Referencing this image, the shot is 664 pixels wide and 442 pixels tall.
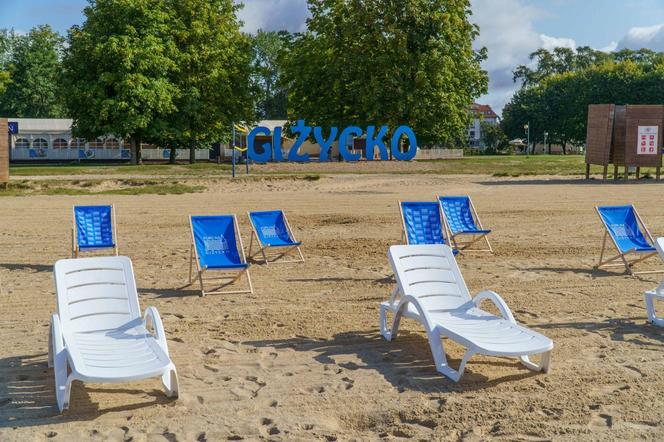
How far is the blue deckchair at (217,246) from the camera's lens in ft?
30.7

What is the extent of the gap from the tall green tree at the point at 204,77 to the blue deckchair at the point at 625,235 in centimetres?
3104

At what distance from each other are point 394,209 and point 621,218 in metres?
7.30

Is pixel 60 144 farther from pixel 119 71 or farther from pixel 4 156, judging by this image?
pixel 4 156

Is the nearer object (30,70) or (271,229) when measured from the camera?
(271,229)

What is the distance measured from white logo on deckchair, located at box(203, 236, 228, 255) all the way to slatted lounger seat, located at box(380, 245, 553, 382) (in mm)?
2906

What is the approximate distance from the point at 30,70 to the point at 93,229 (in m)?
54.2

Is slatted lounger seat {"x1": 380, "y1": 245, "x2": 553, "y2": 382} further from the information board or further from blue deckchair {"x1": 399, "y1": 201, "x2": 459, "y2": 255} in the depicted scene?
the information board

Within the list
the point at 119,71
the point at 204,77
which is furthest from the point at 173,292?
the point at 204,77

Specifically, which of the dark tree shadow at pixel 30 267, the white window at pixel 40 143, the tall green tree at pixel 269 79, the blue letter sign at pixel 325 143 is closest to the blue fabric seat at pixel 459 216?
the dark tree shadow at pixel 30 267

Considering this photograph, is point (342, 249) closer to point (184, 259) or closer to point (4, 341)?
point (184, 259)

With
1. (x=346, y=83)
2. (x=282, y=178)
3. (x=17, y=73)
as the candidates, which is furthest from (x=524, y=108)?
(x=282, y=178)

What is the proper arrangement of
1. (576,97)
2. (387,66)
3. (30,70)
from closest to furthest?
(387,66) < (30,70) < (576,97)

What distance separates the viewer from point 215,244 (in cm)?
973

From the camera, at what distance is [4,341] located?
6.81m
